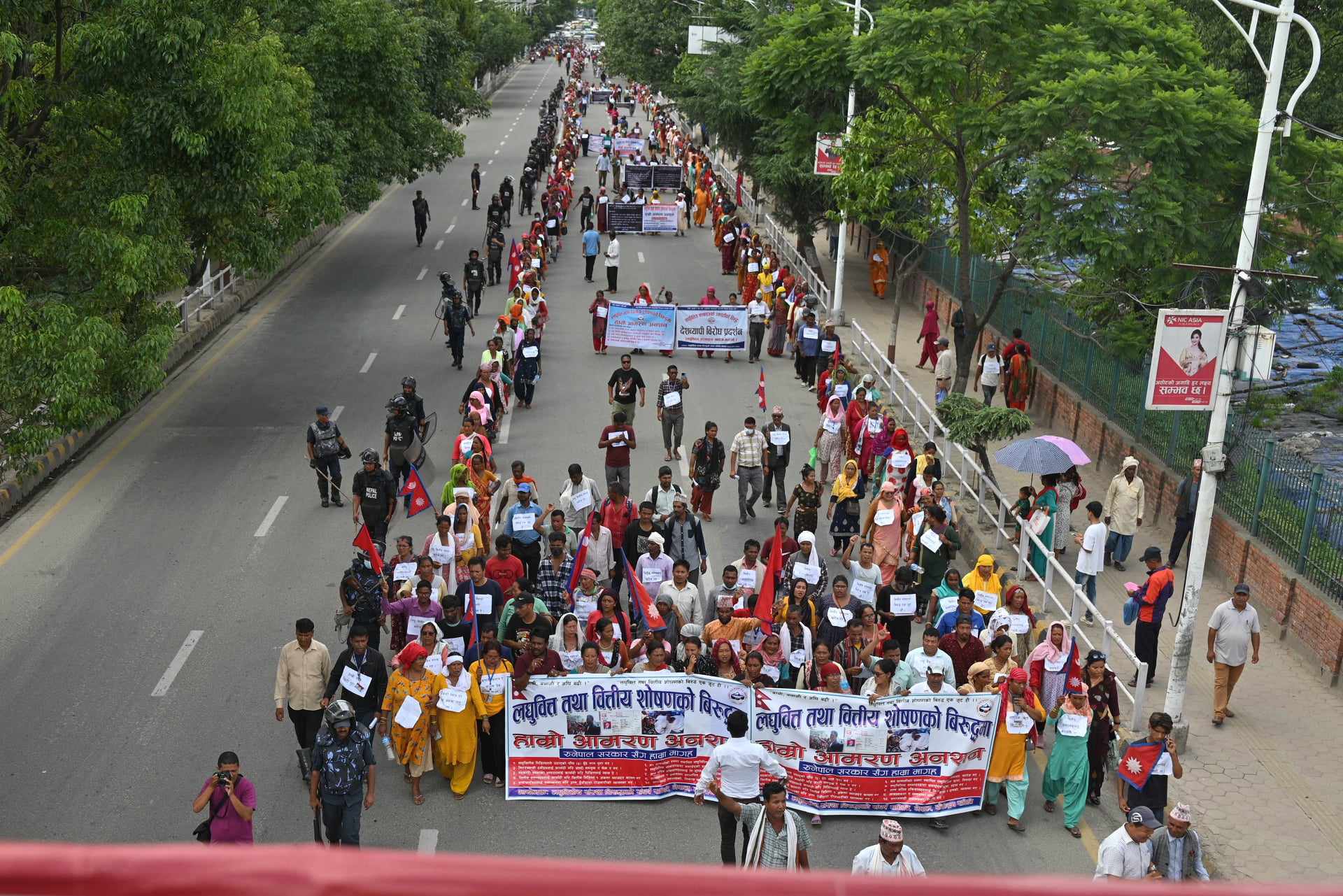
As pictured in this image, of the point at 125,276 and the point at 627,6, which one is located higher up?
the point at 627,6

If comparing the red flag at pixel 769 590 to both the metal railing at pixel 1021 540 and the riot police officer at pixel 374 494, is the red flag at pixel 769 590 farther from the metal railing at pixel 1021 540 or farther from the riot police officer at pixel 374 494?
the riot police officer at pixel 374 494

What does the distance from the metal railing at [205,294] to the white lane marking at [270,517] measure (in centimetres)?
834

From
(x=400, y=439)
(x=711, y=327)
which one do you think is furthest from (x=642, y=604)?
(x=711, y=327)

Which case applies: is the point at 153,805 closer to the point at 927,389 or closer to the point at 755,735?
the point at 755,735

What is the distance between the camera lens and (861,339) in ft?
92.1

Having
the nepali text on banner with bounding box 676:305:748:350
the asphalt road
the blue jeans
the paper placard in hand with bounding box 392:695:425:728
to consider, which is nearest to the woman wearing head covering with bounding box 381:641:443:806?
the paper placard in hand with bounding box 392:695:425:728

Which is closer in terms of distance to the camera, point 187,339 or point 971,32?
point 971,32

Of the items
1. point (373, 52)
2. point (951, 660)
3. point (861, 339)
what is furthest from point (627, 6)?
point (951, 660)

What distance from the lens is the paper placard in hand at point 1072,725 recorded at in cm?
1053

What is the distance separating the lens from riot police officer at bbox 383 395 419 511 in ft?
57.0

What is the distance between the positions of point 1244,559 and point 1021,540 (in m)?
2.40

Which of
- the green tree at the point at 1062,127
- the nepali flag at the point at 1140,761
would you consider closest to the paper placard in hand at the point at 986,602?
the nepali flag at the point at 1140,761

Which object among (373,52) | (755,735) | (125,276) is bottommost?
(755,735)

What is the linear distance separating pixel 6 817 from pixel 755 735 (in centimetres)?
557
